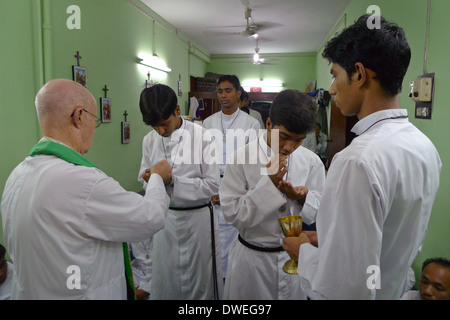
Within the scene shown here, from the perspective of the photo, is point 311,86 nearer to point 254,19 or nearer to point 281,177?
point 254,19

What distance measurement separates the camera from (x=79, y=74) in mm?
3223

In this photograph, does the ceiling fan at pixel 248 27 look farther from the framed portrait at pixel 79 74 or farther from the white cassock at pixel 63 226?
the white cassock at pixel 63 226

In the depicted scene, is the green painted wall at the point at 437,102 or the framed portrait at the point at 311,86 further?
the framed portrait at the point at 311,86

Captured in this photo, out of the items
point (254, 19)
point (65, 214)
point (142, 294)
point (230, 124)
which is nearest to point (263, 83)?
point (254, 19)

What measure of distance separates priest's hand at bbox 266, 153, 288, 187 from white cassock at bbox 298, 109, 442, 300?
52 cm

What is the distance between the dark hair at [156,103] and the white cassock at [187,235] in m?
0.33

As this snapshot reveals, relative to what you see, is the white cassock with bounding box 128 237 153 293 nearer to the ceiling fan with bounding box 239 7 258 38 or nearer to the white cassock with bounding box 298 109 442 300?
the white cassock with bounding box 298 109 442 300

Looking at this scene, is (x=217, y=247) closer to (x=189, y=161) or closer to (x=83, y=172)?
(x=189, y=161)

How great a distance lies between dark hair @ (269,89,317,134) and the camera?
4.70 ft

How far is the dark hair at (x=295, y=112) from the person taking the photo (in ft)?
4.70

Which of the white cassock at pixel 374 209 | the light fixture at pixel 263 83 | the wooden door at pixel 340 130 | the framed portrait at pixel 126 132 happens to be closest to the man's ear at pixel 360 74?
the white cassock at pixel 374 209

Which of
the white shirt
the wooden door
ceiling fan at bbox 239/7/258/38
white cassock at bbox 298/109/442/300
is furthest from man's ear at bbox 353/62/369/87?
ceiling fan at bbox 239/7/258/38

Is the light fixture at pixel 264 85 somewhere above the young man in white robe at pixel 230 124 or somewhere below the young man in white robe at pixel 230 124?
above

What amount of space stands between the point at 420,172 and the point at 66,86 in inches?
49.0
